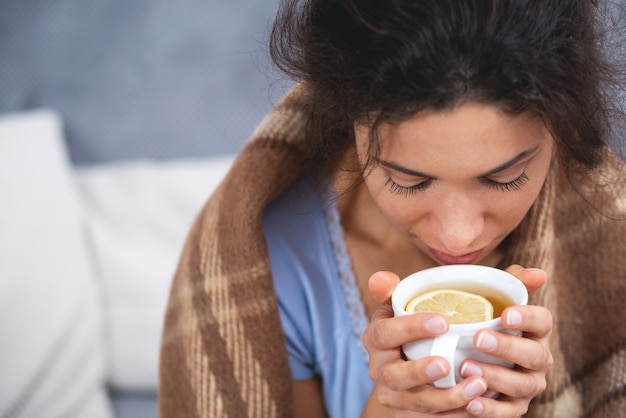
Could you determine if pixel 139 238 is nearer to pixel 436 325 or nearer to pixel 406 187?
pixel 406 187

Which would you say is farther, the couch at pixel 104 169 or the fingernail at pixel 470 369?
the couch at pixel 104 169

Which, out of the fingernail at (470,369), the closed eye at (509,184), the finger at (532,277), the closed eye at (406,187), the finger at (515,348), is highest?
the closed eye at (406,187)

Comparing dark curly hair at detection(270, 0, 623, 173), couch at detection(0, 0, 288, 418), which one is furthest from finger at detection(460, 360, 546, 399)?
couch at detection(0, 0, 288, 418)

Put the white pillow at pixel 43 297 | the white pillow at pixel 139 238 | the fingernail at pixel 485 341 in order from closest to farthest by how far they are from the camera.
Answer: the fingernail at pixel 485 341 → the white pillow at pixel 43 297 → the white pillow at pixel 139 238

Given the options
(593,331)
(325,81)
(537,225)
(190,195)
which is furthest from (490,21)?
(190,195)

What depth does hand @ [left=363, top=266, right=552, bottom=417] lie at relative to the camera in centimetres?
70

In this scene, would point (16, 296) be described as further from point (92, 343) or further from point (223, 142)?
point (223, 142)

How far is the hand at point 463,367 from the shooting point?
2.29 ft

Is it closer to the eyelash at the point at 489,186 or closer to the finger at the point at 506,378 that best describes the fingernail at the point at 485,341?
the finger at the point at 506,378

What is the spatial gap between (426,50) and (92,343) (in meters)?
1.13

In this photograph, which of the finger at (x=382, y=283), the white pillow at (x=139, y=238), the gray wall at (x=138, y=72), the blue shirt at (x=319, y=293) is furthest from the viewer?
the gray wall at (x=138, y=72)

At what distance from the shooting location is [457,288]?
0.79 meters

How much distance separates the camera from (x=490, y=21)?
0.71 meters

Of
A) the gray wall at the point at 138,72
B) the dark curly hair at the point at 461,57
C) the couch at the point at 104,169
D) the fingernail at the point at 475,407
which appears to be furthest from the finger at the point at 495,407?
the gray wall at the point at 138,72
